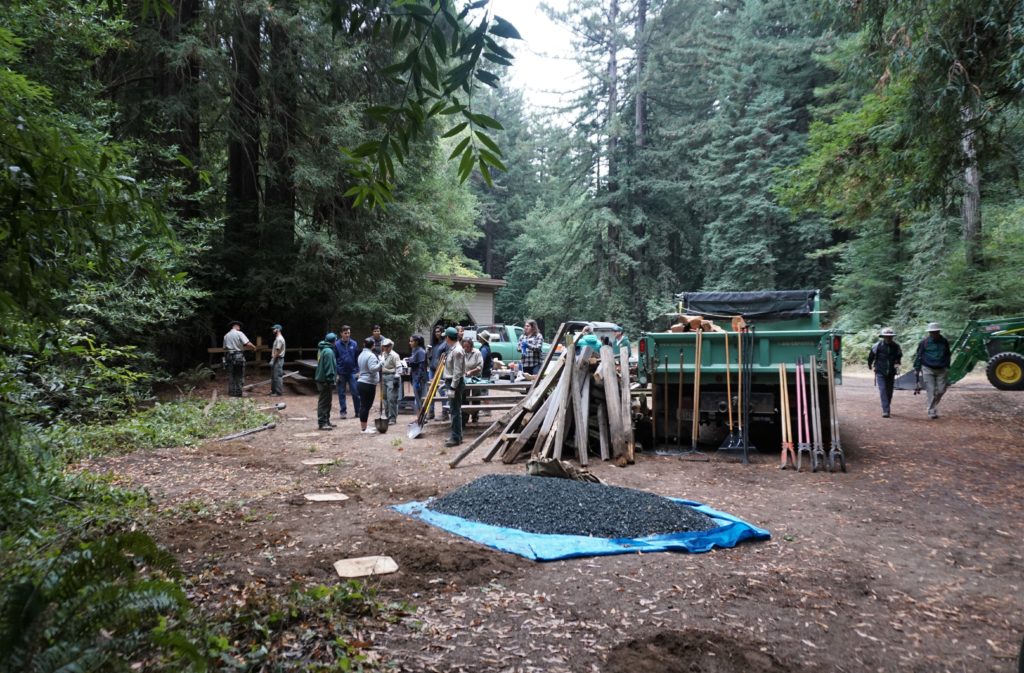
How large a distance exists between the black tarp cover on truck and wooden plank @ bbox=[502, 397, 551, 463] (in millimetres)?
3540

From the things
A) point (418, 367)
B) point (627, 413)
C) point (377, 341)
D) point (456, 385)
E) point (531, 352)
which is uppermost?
point (377, 341)

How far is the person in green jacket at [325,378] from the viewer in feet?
35.4

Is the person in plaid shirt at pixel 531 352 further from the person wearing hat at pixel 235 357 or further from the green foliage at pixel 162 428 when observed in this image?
the person wearing hat at pixel 235 357

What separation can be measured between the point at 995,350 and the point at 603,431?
11.4 meters

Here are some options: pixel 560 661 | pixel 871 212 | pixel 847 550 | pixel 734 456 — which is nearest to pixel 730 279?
pixel 871 212

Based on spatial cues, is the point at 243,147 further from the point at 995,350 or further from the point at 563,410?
the point at 995,350

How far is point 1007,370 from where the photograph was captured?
44.9ft

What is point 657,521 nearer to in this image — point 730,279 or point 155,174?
point 155,174

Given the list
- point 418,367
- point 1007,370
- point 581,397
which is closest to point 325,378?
point 418,367

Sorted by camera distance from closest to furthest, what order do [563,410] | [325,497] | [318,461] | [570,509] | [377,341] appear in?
[570,509]
[325,497]
[318,461]
[563,410]
[377,341]

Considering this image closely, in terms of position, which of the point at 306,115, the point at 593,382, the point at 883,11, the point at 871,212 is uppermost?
the point at 306,115

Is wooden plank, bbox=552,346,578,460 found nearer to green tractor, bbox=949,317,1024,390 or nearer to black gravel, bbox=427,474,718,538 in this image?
black gravel, bbox=427,474,718,538

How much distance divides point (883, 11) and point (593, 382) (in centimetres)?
713

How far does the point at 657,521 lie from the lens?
5227 millimetres
